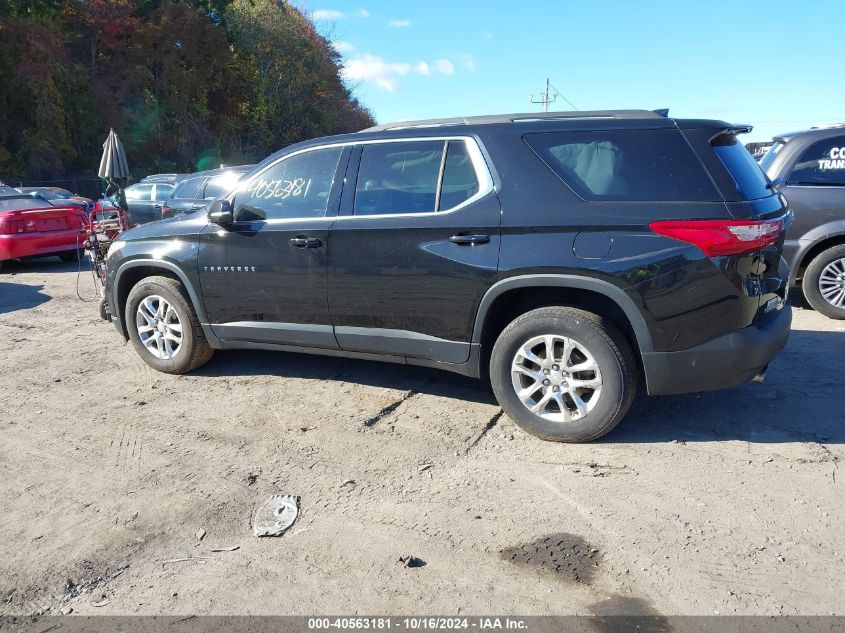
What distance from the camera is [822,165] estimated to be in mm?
6703

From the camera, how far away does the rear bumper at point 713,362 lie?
3682 mm

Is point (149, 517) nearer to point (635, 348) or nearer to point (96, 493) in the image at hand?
point (96, 493)

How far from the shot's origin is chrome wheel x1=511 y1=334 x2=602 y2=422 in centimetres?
391

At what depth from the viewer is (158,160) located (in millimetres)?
35781

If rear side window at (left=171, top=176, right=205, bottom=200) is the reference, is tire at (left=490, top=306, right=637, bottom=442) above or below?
below

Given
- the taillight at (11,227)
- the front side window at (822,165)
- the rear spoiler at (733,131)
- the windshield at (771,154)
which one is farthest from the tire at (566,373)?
the taillight at (11,227)

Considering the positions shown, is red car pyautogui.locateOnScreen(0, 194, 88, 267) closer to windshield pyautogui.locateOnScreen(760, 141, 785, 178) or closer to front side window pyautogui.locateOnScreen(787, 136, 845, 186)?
windshield pyautogui.locateOnScreen(760, 141, 785, 178)

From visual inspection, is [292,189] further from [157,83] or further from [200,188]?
[157,83]

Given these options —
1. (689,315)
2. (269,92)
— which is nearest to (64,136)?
(269,92)

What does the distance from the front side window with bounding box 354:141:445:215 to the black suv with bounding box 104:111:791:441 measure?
11mm

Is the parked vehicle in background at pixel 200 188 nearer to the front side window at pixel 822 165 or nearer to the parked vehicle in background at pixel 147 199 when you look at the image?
the parked vehicle in background at pixel 147 199

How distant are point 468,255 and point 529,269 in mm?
405

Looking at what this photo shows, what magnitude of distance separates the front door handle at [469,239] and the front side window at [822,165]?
4413 millimetres

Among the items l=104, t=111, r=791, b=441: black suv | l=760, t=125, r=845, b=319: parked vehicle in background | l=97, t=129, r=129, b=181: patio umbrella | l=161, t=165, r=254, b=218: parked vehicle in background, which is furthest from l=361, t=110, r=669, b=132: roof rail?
l=97, t=129, r=129, b=181: patio umbrella
